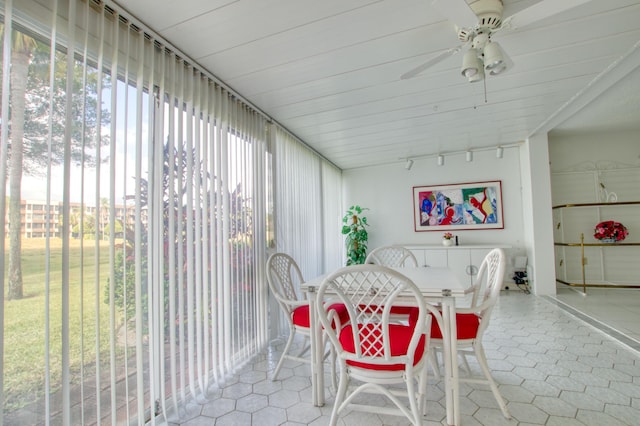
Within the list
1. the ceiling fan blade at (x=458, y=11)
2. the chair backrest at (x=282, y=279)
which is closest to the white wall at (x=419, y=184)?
the chair backrest at (x=282, y=279)

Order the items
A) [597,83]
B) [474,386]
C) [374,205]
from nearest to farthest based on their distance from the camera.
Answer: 1. [474,386]
2. [597,83]
3. [374,205]

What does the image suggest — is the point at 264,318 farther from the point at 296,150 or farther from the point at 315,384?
the point at 296,150

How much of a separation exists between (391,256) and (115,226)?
9.52 feet

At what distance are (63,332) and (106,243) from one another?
1.41ft

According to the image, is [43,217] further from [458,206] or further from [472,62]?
[458,206]

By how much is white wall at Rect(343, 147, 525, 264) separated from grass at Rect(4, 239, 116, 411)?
500 centimetres

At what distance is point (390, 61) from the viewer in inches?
88.1

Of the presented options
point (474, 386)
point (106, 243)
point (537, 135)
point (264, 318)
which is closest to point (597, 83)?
point (537, 135)

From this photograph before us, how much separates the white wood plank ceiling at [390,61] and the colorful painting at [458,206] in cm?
151

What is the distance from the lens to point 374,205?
595cm

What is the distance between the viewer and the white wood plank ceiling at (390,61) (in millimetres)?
1734

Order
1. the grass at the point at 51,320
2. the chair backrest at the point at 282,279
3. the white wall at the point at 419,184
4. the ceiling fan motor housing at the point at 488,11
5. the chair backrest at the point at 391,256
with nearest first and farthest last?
the grass at the point at 51,320
the ceiling fan motor housing at the point at 488,11
the chair backrest at the point at 282,279
the chair backrest at the point at 391,256
the white wall at the point at 419,184

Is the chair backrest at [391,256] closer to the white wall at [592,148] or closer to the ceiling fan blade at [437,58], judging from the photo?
the ceiling fan blade at [437,58]

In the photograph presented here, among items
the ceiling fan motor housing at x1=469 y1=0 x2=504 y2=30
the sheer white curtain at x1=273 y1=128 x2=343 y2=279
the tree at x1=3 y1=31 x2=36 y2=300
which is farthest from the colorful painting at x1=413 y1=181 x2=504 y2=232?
the tree at x1=3 y1=31 x2=36 y2=300
